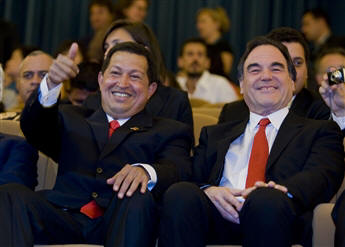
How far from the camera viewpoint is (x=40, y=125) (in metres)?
2.73

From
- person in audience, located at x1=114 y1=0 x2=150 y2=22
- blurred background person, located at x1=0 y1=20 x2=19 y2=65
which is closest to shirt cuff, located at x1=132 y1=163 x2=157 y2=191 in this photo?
blurred background person, located at x1=0 y1=20 x2=19 y2=65

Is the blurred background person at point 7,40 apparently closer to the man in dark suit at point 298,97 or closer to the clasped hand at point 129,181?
the man in dark suit at point 298,97

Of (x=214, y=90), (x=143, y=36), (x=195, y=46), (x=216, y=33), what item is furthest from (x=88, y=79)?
(x=216, y=33)

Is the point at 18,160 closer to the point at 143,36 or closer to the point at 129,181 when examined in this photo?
the point at 129,181

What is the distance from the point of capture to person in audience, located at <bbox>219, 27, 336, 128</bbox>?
3.24m

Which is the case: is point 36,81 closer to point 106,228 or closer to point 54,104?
point 54,104

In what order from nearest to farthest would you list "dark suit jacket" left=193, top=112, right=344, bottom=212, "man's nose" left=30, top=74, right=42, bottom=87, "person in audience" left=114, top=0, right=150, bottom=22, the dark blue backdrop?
"dark suit jacket" left=193, top=112, right=344, bottom=212
"man's nose" left=30, top=74, right=42, bottom=87
"person in audience" left=114, top=0, right=150, bottom=22
the dark blue backdrop

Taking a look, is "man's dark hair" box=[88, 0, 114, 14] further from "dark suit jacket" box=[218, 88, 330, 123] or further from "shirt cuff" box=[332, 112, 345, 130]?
"shirt cuff" box=[332, 112, 345, 130]

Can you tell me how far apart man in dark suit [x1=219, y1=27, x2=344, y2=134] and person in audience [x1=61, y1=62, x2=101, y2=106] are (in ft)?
2.66

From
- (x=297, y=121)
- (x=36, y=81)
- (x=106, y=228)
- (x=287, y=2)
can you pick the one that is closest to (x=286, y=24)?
(x=287, y=2)

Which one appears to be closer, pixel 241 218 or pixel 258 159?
pixel 241 218

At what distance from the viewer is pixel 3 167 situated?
9.34ft

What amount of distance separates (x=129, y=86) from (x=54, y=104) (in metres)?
0.34

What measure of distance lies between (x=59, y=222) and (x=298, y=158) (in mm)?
862
